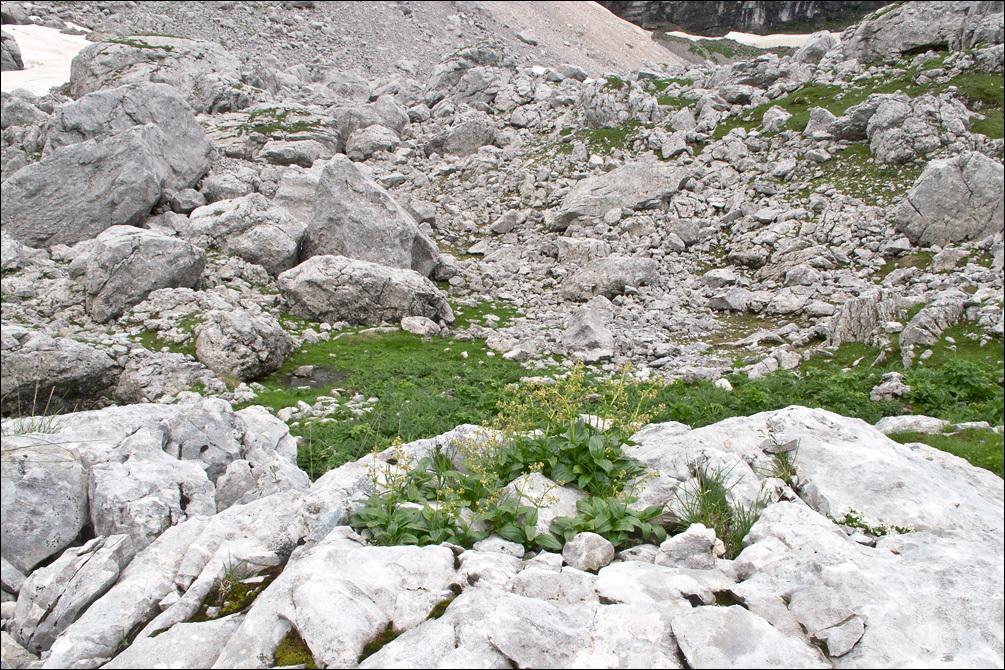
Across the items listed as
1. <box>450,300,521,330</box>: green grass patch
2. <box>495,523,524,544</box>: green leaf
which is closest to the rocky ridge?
<box>495,523,524,544</box>: green leaf

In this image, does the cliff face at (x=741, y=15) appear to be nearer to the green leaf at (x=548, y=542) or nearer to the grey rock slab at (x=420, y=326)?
the grey rock slab at (x=420, y=326)

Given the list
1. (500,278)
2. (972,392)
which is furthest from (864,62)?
(972,392)

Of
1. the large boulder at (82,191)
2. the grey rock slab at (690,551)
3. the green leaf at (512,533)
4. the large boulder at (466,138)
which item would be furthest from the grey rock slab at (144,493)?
the large boulder at (466,138)

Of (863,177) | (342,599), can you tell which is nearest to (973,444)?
(342,599)

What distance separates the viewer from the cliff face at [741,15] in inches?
4980

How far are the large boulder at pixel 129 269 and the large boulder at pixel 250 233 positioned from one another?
3195mm

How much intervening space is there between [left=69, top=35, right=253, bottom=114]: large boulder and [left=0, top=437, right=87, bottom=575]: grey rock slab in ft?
138

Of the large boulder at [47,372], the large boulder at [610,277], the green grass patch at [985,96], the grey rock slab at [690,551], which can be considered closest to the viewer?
the grey rock slab at [690,551]

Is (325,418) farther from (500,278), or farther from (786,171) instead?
(786,171)

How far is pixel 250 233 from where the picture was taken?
939 inches

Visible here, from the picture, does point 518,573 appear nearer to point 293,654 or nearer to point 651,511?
point 651,511

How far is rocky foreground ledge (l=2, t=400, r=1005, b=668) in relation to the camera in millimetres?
3678

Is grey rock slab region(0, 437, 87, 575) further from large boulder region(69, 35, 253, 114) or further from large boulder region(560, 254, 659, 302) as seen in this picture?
large boulder region(69, 35, 253, 114)

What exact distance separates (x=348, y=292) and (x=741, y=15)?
151078 mm
